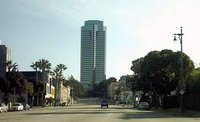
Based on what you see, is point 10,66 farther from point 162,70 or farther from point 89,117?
point 89,117

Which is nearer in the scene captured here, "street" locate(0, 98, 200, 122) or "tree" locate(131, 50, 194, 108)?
"street" locate(0, 98, 200, 122)

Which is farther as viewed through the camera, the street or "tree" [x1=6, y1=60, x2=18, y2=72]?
"tree" [x1=6, y1=60, x2=18, y2=72]

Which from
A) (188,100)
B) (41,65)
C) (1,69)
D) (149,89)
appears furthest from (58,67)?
(188,100)

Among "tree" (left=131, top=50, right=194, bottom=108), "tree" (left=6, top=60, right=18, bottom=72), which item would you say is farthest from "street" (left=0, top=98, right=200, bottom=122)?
"tree" (left=6, top=60, right=18, bottom=72)

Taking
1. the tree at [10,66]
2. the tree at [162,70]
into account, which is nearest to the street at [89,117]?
the tree at [162,70]

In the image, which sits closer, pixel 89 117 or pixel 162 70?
pixel 89 117

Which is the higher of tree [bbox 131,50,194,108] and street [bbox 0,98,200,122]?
tree [bbox 131,50,194,108]

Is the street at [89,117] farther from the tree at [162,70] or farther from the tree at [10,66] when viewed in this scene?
the tree at [10,66]

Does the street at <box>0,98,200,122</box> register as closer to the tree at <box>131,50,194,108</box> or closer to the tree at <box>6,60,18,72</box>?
the tree at <box>131,50,194,108</box>

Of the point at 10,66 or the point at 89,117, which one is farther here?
the point at 10,66

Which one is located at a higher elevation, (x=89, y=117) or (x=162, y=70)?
(x=162, y=70)

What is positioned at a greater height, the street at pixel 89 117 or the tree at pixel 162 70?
the tree at pixel 162 70

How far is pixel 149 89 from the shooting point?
101 m

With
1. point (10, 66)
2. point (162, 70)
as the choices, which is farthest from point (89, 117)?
point (10, 66)
